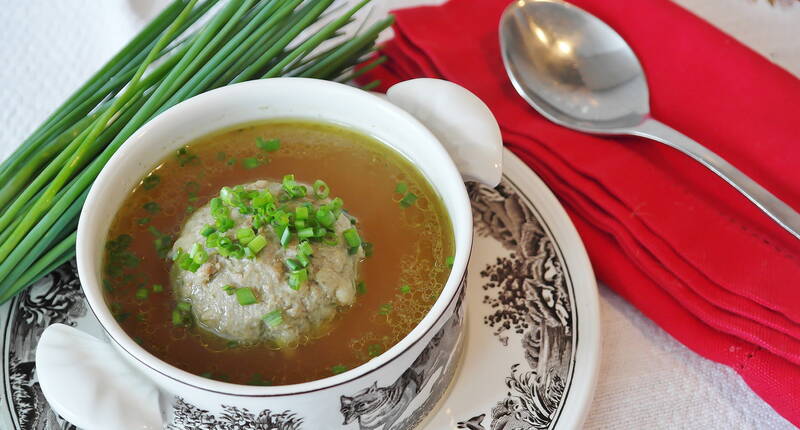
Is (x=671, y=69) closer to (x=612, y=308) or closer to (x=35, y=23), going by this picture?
Answer: (x=612, y=308)

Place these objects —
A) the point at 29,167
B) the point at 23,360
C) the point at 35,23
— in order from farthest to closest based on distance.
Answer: the point at 35,23, the point at 29,167, the point at 23,360

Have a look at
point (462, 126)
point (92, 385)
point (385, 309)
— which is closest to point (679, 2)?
point (462, 126)

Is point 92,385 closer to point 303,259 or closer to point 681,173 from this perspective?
point 303,259

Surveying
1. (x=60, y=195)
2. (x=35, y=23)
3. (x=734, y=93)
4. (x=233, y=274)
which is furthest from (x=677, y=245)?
(x=35, y=23)

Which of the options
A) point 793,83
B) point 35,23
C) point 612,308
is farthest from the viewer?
point 35,23

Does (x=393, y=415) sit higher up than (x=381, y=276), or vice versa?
(x=381, y=276)

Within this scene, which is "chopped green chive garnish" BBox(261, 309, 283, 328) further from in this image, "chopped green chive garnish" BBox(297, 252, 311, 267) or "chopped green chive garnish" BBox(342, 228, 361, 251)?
"chopped green chive garnish" BBox(342, 228, 361, 251)
